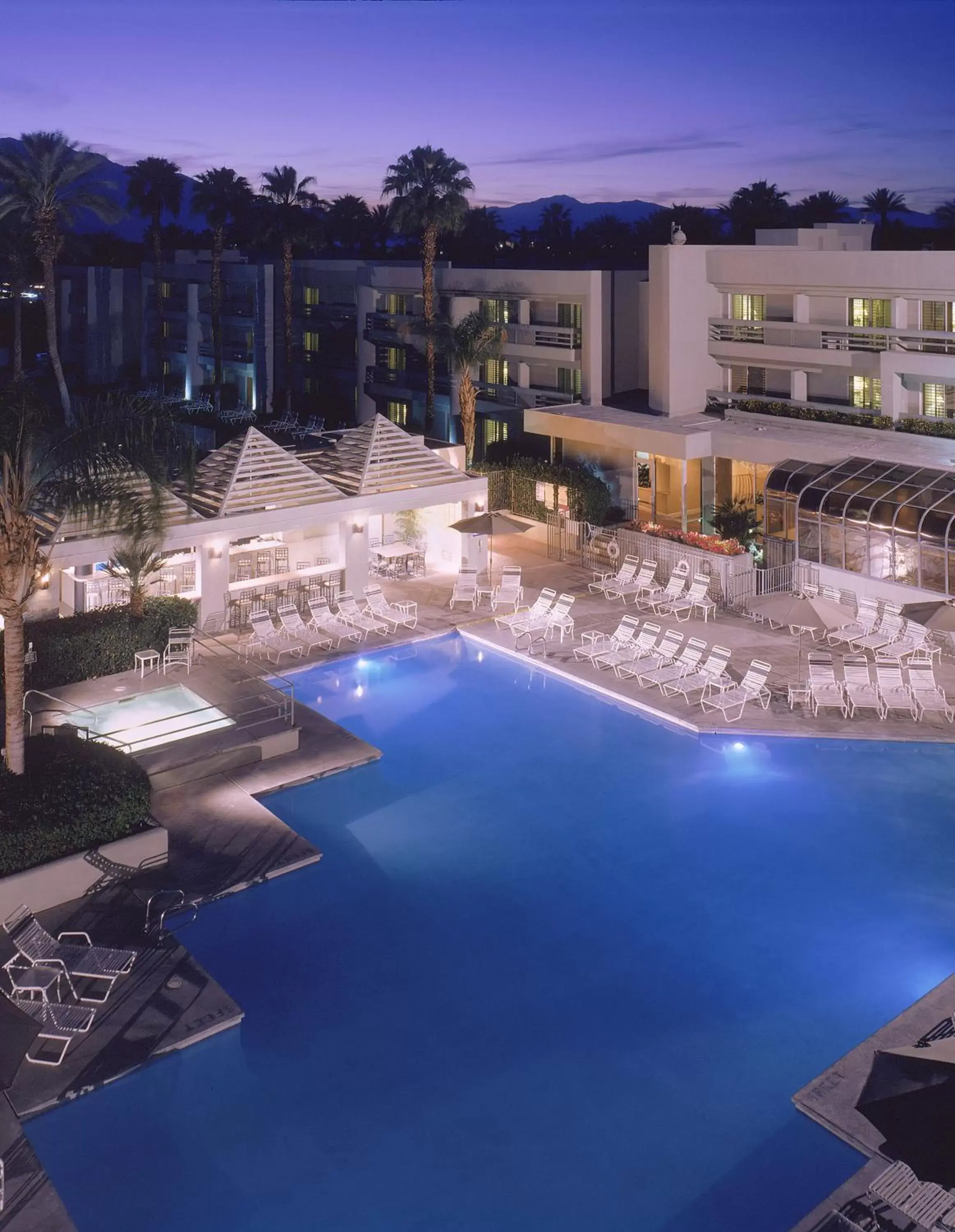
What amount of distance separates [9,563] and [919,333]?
2417 cm

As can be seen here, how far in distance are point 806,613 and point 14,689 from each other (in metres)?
13.6

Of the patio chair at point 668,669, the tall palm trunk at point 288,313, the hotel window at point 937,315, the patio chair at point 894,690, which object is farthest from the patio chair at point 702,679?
the tall palm trunk at point 288,313

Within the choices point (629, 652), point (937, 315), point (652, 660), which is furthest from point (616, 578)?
point (937, 315)

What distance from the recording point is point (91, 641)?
2255 centimetres

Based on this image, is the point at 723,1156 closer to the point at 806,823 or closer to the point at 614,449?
the point at 806,823

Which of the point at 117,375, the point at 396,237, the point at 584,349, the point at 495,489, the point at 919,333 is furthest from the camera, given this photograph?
the point at 396,237

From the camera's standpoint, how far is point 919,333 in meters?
31.5

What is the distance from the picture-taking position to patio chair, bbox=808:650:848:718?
71.4 ft

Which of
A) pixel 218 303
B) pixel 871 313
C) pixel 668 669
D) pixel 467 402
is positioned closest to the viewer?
pixel 668 669

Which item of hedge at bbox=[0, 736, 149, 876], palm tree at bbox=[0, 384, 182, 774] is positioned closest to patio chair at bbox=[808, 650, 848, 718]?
hedge at bbox=[0, 736, 149, 876]

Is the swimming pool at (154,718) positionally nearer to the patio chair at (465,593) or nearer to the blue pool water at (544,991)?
the blue pool water at (544,991)

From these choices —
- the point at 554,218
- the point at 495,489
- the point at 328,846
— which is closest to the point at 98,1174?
the point at 328,846

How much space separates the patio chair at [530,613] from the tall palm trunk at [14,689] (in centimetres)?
1181

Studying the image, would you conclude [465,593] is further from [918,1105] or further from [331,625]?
[918,1105]
